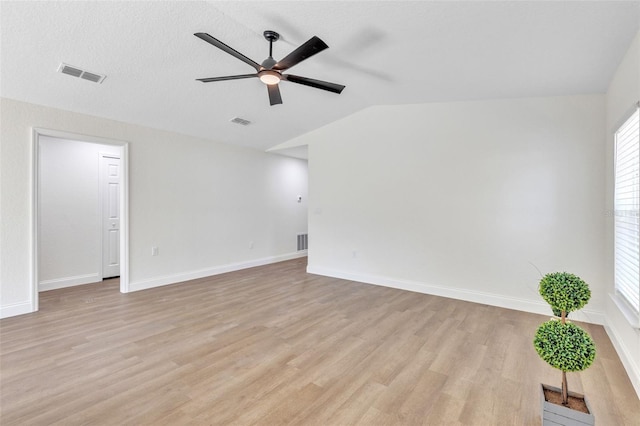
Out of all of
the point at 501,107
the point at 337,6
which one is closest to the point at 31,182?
the point at 337,6

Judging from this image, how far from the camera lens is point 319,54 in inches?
125

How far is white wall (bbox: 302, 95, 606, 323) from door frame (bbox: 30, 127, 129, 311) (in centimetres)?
320

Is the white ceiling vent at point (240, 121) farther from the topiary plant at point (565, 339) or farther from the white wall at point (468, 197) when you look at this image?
the topiary plant at point (565, 339)

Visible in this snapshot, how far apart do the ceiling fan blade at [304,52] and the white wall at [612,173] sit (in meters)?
2.37

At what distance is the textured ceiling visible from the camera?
2350mm

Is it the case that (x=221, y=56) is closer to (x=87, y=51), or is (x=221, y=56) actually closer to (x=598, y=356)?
(x=87, y=51)

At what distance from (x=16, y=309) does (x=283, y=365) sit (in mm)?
3492

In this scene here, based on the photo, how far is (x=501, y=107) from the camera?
13.3ft

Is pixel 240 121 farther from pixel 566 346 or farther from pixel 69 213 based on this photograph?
pixel 566 346

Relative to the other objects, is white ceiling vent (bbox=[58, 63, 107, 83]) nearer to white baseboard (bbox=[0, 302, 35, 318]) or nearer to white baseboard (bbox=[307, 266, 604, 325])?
white baseboard (bbox=[0, 302, 35, 318])

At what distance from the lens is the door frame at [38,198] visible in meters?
3.77

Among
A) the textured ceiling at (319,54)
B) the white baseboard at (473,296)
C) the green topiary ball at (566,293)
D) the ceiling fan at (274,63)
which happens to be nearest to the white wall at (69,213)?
the textured ceiling at (319,54)

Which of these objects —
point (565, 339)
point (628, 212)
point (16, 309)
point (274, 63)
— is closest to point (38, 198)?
point (16, 309)

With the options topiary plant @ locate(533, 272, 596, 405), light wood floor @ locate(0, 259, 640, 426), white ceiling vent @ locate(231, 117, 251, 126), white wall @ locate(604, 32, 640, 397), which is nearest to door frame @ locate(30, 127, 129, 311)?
light wood floor @ locate(0, 259, 640, 426)
